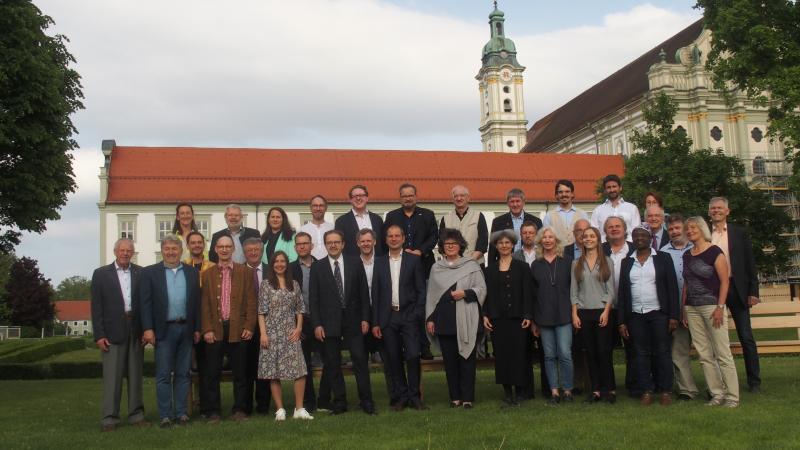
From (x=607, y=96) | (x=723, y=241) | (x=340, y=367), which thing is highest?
(x=607, y=96)

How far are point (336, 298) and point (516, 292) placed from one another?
1.93 meters

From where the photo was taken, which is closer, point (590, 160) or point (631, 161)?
point (631, 161)

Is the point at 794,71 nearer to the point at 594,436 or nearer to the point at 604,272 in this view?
the point at 604,272

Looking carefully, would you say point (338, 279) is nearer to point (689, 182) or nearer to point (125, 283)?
point (125, 283)

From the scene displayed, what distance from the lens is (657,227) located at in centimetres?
936

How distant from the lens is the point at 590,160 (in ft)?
192

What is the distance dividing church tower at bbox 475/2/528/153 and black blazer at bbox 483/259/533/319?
7106 centimetres

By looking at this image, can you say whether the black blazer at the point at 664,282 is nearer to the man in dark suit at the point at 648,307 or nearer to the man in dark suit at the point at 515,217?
the man in dark suit at the point at 648,307

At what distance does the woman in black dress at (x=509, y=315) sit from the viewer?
337 inches

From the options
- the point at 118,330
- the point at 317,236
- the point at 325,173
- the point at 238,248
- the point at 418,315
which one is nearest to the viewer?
the point at 118,330

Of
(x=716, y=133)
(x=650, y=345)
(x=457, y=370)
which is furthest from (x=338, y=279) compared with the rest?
(x=716, y=133)

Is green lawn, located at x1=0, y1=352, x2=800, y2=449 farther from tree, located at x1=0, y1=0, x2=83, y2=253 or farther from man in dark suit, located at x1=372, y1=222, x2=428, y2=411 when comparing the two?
tree, located at x1=0, y1=0, x2=83, y2=253

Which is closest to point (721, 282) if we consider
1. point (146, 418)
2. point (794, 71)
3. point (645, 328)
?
point (645, 328)

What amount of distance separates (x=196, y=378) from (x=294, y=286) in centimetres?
175
